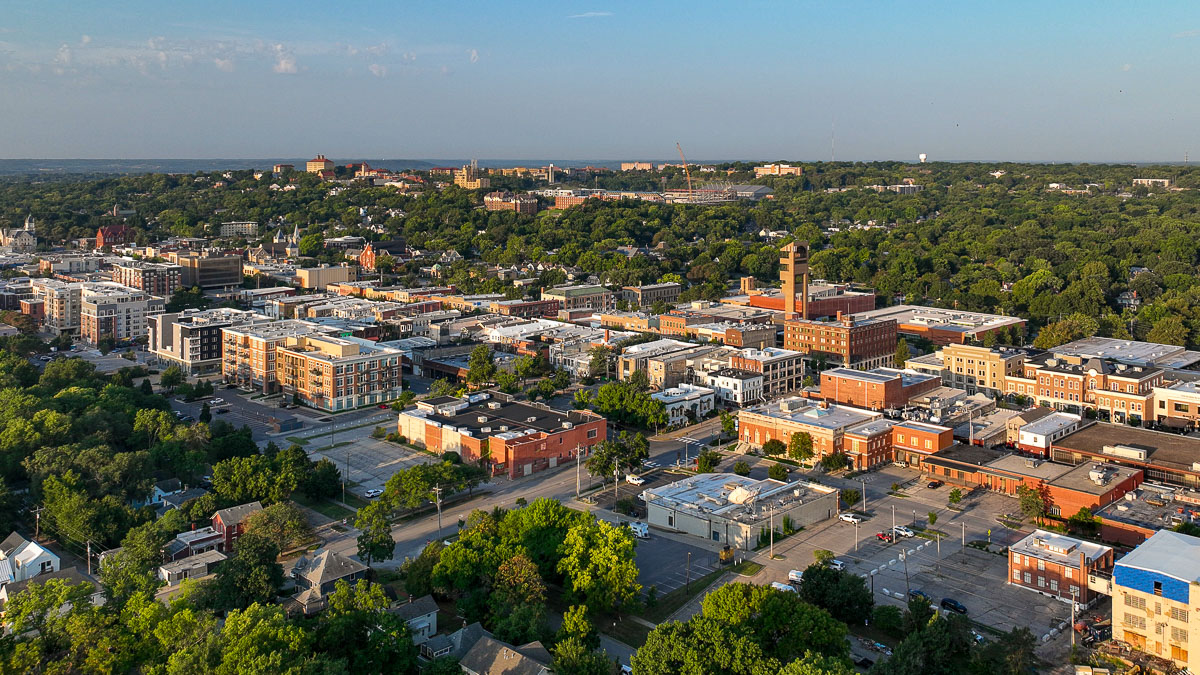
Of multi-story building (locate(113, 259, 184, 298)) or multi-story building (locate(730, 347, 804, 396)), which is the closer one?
multi-story building (locate(730, 347, 804, 396))

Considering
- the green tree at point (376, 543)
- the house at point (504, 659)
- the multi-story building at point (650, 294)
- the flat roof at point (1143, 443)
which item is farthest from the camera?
the multi-story building at point (650, 294)

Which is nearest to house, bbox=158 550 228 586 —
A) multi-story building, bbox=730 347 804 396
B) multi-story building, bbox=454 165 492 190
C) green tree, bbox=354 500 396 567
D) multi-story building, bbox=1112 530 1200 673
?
green tree, bbox=354 500 396 567

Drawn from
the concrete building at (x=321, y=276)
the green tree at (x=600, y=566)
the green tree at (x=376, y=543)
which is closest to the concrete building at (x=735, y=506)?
the green tree at (x=600, y=566)

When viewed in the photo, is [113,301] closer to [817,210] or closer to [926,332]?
[926,332]

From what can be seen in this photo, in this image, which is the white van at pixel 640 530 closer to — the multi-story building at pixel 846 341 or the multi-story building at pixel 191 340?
the multi-story building at pixel 846 341

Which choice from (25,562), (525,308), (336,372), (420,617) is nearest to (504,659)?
(420,617)

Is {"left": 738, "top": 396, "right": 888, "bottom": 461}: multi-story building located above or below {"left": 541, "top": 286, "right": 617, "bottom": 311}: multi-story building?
below

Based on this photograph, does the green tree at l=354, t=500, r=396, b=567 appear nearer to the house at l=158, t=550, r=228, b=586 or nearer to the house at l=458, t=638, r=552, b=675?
the house at l=158, t=550, r=228, b=586
